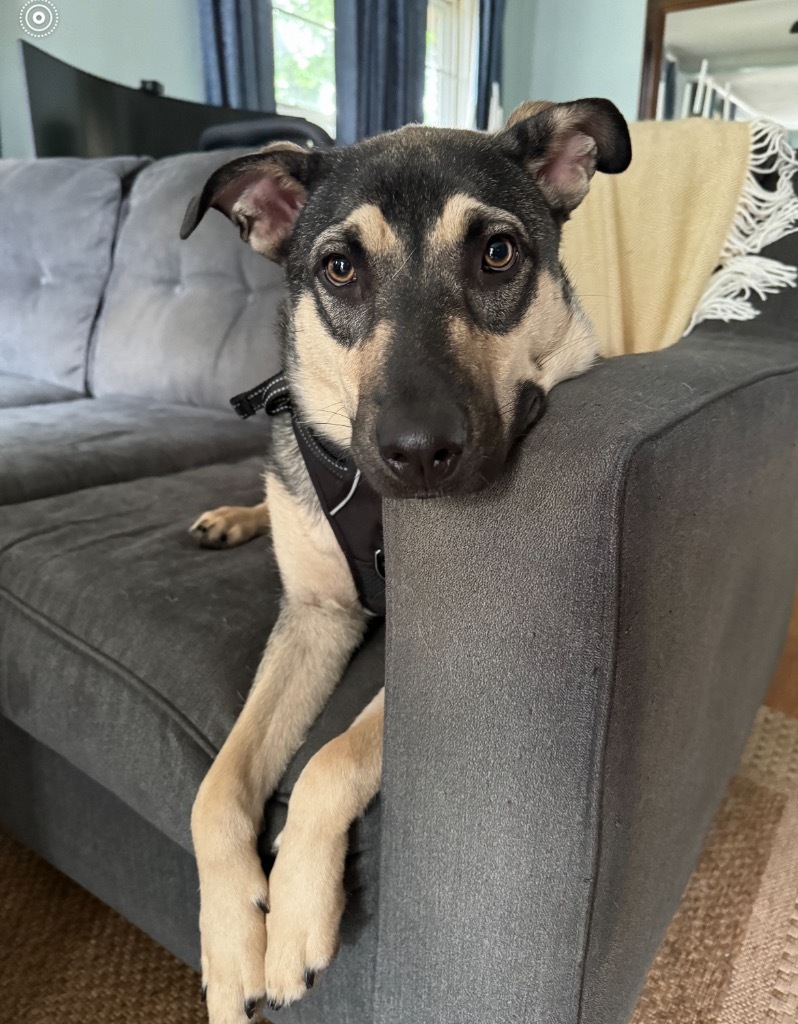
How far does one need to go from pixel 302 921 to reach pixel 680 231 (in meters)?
1.56

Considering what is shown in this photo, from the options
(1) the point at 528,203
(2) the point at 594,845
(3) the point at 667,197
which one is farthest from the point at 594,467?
(3) the point at 667,197

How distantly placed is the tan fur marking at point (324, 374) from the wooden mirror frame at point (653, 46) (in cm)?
583

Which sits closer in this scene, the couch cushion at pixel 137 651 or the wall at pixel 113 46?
the couch cushion at pixel 137 651

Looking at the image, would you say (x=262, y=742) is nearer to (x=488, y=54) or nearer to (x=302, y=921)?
(x=302, y=921)

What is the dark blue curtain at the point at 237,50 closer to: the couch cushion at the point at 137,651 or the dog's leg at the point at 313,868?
the couch cushion at the point at 137,651

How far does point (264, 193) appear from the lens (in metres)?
1.26

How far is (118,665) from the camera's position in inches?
44.4

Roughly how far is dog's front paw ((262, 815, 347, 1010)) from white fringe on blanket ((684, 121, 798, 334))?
1260mm

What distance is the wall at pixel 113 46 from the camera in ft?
11.7

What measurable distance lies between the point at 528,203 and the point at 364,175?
0.26 metres

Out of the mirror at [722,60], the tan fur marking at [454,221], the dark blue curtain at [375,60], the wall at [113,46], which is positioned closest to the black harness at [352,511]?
the tan fur marking at [454,221]

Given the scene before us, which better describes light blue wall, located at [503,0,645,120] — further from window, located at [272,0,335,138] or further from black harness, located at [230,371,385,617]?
black harness, located at [230,371,385,617]

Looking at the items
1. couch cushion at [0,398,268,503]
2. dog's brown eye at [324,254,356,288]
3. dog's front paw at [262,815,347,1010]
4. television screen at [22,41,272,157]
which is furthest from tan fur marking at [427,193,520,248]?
television screen at [22,41,272,157]

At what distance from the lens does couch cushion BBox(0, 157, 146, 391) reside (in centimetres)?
274
